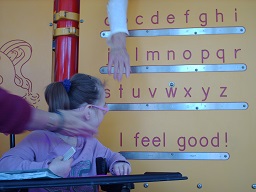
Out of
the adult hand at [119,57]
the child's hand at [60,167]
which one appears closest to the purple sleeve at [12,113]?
the child's hand at [60,167]

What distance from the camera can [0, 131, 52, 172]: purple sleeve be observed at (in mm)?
1557

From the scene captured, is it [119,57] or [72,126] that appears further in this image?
[119,57]

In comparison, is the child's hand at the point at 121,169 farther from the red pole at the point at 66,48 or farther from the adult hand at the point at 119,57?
the red pole at the point at 66,48

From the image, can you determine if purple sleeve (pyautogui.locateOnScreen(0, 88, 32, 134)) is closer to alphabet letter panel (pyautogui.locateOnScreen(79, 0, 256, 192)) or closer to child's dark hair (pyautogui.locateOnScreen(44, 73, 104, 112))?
child's dark hair (pyautogui.locateOnScreen(44, 73, 104, 112))

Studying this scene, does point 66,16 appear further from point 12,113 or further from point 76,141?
point 12,113

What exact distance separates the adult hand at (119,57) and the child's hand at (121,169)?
1.62 feet

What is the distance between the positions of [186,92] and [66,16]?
83 centimetres

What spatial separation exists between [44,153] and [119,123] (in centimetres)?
A: 58

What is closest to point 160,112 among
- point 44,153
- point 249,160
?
point 249,160

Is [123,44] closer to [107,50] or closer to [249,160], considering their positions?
[107,50]

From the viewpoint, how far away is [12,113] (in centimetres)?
111

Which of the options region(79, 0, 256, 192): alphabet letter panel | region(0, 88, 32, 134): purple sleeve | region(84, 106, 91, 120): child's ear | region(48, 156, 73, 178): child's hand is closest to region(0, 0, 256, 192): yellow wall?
region(79, 0, 256, 192): alphabet letter panel

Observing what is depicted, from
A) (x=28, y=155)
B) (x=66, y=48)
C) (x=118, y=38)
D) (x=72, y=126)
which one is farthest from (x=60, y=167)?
(x=66, y=48)

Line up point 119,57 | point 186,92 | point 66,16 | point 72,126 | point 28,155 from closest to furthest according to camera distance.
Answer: point 72,126 → point 28,155 → point 119,57 → point 186,92 → point 66,16
